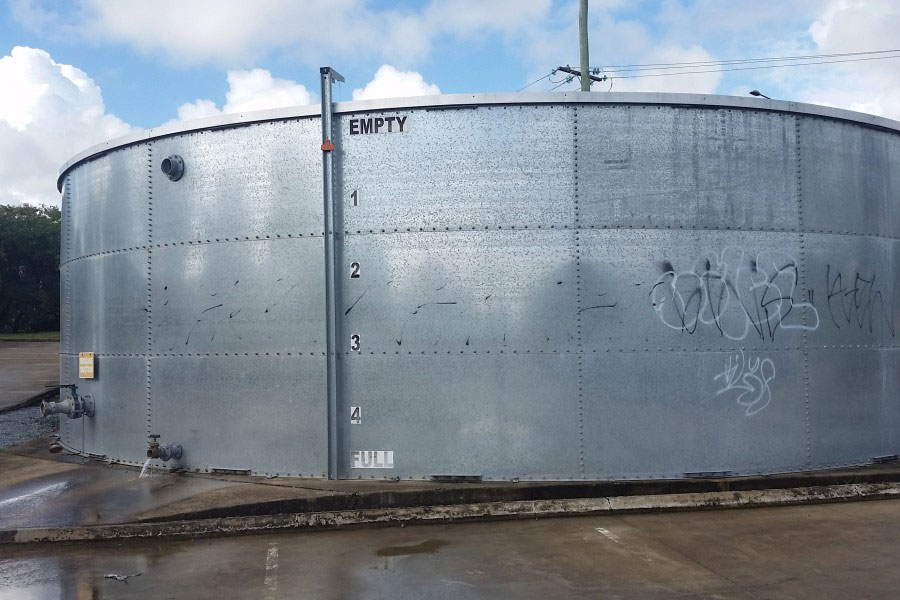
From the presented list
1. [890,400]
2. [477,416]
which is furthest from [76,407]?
[890,400]

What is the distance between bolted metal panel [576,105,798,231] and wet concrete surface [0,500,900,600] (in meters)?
3.25

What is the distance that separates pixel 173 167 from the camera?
28.2 ft

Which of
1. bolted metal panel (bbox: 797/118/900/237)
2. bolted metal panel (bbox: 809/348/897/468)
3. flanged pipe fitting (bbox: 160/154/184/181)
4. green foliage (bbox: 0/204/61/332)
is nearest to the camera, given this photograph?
bolted metal panel (bbox: 809/348/897/468)

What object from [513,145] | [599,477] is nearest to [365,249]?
[513,145]

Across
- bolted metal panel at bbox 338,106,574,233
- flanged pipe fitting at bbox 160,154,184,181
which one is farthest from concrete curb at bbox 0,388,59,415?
bolted metal panel at bbox 338,106,574,233

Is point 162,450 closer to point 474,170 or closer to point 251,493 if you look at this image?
point 251,493

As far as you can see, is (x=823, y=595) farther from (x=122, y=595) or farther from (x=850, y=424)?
(x=122, y=595)

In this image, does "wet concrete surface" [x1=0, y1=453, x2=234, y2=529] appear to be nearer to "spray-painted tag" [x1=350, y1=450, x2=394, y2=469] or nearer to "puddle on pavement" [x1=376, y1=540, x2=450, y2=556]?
"spray-painted tag" [x1=350, y1=450, x2=394, y2=469]

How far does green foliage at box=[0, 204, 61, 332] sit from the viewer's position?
144ft

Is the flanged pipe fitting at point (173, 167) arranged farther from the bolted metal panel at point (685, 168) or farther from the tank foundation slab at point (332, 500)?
the bolted metal panel at point (685, 168)

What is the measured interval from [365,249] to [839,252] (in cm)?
565

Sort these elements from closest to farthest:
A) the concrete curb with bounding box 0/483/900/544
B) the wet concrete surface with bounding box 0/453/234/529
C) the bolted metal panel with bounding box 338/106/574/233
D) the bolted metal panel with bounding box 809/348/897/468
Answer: the concrete curb with bounding box 0/483/900/544 → the wet concrete surface with bounding box 0/453/234/529 → the bolted metal panel with bounding box 338/106/574/233 → the bolted metal panel with bounding box 809/348/897/468

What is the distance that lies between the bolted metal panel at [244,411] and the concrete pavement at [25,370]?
801cm

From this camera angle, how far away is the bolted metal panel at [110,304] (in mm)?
9016
